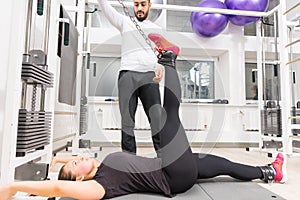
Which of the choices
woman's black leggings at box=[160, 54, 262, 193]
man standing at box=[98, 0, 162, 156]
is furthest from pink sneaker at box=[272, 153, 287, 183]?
man standing at box=[98, 0, 162, 156]

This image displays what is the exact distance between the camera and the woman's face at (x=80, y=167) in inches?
43.4

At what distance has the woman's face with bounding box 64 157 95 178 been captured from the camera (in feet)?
3.61

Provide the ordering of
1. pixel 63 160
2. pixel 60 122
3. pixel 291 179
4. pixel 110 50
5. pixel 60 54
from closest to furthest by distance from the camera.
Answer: pixel 63 160
pixel 291 179
pixel 60 54
pixel 60 122
pixel 110 50

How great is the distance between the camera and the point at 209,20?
313 cm

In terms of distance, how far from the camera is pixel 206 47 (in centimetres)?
354

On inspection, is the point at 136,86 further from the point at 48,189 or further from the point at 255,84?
the point at 255,84

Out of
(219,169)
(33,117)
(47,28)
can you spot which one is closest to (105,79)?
(47,28)

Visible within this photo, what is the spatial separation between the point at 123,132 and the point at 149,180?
1.76ft

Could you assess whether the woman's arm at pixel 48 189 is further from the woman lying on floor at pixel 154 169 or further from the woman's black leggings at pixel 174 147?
the woman's black leggings at pixel 174 147

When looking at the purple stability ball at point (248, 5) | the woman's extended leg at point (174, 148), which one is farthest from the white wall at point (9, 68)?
the purple stability ball at point (248, 5)

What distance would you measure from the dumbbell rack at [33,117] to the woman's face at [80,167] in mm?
189

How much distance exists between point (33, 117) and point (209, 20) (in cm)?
258

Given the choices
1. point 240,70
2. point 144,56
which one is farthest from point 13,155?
point 240,70

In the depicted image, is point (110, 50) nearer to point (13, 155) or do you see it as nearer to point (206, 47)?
point (206, 47)
